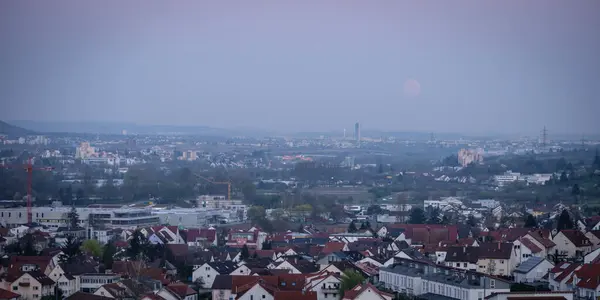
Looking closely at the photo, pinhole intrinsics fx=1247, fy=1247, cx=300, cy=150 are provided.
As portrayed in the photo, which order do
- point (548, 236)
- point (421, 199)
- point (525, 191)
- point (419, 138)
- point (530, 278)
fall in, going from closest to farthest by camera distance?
point (530, 278), point (548, 236), point (421, 199), point (525, 191), point (419, 138)

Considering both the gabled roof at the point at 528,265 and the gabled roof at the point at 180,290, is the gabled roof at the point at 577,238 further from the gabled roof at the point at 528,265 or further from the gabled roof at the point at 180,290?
the gabled roof at the point at 180,290

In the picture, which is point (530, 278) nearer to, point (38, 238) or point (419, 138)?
point (38, 238)

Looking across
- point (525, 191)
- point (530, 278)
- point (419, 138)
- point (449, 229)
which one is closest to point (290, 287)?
point (530, 278)

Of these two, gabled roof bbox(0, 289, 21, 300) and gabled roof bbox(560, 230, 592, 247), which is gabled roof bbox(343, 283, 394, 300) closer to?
gabled roof bbox(0, 289, 21, 300)

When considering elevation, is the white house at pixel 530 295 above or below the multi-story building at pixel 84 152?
above

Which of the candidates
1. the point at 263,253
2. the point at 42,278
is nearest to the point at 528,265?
the point at 263,253

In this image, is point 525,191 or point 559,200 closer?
point 559,200

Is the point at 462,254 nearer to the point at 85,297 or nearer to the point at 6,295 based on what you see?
the point at 85,297

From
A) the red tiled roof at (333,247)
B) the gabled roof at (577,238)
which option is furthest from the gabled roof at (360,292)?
the gabled roof at (577,238)
